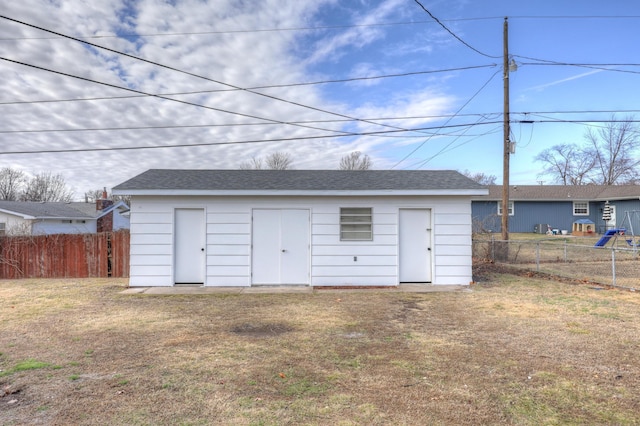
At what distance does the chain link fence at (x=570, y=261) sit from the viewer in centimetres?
1057

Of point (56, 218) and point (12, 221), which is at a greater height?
point (56, 218)

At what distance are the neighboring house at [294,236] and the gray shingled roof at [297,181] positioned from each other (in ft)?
0.26

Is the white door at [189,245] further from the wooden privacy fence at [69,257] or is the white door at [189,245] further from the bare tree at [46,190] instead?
the bare tree at [46,190]

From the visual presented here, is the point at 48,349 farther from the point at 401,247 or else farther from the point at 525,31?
the point at 525,31

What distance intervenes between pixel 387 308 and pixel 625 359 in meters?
3.71

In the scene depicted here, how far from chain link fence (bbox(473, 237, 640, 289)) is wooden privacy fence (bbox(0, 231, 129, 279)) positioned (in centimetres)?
1237

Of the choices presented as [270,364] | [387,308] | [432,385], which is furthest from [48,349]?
[387,308]

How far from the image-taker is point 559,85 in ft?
49.3

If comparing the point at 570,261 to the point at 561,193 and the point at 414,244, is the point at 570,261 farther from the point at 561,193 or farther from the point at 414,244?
the point at 561,193

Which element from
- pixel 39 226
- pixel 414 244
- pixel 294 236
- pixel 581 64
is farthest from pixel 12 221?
pixel 581 64

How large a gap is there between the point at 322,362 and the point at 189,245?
641cm

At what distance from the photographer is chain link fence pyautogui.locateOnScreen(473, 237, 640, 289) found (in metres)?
10.6

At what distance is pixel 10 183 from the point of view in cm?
4606

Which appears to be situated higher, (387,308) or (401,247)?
(401,247)
